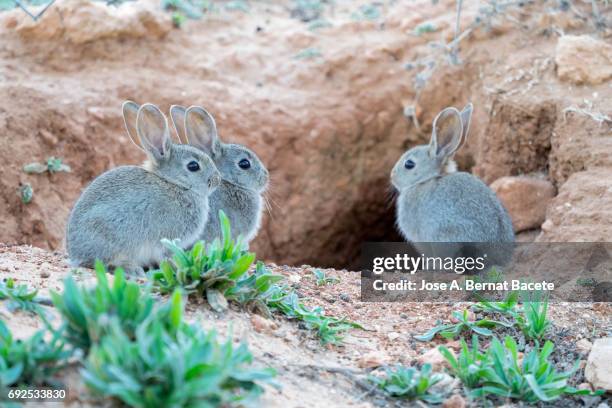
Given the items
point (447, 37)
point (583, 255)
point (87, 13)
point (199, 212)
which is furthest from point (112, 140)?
point (583, 255)

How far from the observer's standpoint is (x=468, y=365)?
153 inches

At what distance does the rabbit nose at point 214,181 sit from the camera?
5547 millimetres

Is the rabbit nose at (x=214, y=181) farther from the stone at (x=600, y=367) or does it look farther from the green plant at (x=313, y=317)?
the stone at (x=600, y=367)

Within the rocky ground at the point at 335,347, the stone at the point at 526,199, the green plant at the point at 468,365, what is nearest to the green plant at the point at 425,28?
the stone at the point at 526,199

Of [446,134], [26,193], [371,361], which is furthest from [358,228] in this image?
[371,361]

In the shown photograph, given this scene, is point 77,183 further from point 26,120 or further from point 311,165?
point 311,165

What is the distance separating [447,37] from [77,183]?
4.46 m

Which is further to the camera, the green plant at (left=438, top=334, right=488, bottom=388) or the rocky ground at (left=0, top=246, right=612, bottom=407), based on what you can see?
the green plant at (left=438, top=334, right=488, bottom=388)

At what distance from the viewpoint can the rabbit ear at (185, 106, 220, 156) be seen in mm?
5938

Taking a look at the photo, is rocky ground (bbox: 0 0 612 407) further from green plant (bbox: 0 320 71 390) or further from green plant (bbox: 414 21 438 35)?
green plant (bbox: 0 320 71 390)

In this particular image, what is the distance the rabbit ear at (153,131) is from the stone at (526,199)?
3828 millimetres

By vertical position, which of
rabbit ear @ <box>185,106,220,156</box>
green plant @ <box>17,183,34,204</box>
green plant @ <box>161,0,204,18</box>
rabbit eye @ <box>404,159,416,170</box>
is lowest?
green plant @ <box>17,183,34,204</box>

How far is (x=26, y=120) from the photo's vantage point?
7266 millimetres

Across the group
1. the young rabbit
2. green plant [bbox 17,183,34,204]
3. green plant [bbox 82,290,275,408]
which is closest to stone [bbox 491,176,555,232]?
the young rabbit
